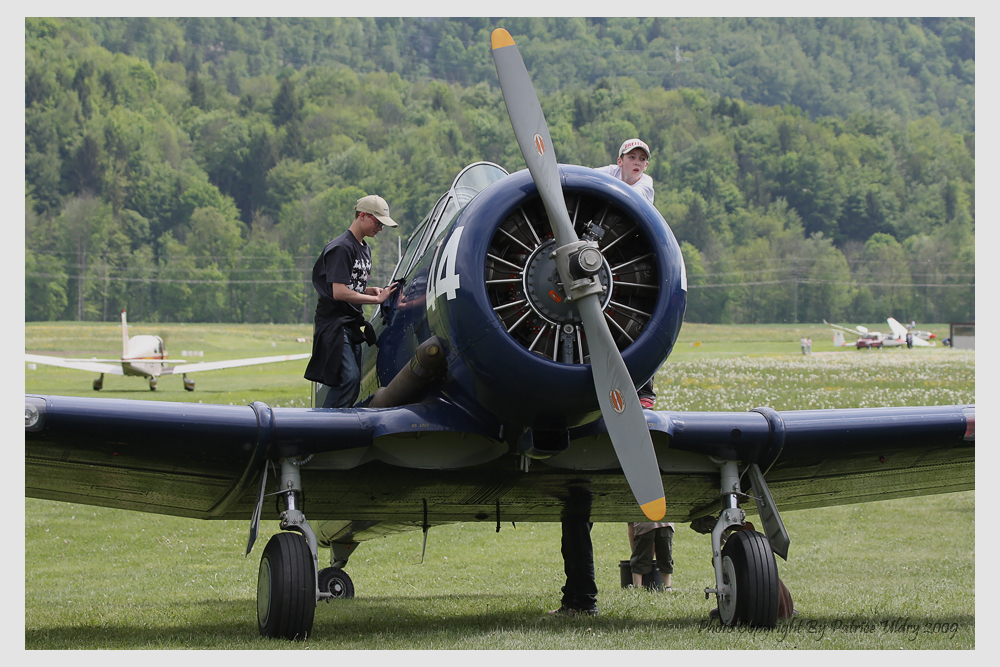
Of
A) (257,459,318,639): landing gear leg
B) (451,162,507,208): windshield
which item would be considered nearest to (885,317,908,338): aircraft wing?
(451,162,507,208): windshield

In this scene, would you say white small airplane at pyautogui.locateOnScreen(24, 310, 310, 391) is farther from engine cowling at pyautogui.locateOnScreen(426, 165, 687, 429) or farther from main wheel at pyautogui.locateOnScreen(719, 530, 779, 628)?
engine cowling at pyautogui.locateOnScreen(426, 165, 687, 429)

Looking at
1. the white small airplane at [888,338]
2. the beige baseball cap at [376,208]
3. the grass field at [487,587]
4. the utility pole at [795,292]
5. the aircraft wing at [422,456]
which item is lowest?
the grass field at [487,587]

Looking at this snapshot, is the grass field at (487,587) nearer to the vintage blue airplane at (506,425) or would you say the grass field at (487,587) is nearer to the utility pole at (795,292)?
the vintage blue airplane at (506,425)

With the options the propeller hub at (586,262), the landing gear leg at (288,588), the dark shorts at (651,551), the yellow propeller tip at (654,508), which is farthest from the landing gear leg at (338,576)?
the propeller hub at (586,262)

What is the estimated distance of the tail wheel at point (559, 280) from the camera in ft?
17.9

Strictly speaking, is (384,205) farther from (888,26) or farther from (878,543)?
(888,26)

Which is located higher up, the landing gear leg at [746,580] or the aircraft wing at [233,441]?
the aircraft wing at [233,441]

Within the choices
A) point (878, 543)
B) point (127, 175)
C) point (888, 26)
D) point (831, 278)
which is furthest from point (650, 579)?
point (888, 26)

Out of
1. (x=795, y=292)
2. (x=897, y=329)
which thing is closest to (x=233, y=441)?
(x=897, y=329)

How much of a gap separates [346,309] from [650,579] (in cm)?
470

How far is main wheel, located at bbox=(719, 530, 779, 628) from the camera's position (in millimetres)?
5988

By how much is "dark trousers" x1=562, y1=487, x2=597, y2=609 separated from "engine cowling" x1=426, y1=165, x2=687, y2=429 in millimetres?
1952

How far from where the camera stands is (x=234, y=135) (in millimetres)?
83312

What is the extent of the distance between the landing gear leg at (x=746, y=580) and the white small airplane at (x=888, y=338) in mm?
50281
